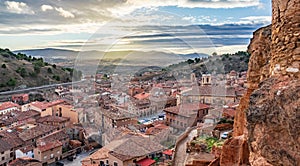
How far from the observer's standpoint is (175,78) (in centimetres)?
1318

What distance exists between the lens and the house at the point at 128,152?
1051 cm

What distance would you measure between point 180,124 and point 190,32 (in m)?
3.43

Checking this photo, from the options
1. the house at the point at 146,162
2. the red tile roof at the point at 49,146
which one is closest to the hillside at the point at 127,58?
the house at the point at 146,162

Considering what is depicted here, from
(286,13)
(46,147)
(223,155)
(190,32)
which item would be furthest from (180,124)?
(286,13)

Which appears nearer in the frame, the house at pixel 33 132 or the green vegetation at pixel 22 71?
the house at pixel 33 132

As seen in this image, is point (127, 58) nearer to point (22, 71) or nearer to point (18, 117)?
point (18, 117)

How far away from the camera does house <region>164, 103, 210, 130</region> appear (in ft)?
36.2

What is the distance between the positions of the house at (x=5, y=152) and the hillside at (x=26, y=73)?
47.6ft

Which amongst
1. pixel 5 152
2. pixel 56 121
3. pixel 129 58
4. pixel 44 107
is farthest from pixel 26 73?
pixel 129 58

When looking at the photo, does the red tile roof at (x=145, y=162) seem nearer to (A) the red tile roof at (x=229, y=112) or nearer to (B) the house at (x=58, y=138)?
(A) the red tile roof at (x=229, y=112)

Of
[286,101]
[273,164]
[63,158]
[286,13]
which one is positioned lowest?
[63,158]

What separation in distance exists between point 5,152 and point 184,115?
25.4 feet

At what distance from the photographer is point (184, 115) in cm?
1123

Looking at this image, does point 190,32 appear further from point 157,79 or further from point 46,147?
point 46,147
